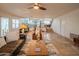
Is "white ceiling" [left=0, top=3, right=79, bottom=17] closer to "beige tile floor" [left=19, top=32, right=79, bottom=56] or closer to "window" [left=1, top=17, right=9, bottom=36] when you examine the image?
"window" [left=1, top=17, right=9, bottom=36]

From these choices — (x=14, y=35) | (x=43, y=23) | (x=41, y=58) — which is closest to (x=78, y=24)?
(x=14, y=35)

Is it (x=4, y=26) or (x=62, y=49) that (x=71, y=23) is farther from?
(x=4, y=26)

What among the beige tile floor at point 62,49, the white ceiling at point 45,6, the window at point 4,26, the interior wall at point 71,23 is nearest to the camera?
the white ceiling at point 45,6

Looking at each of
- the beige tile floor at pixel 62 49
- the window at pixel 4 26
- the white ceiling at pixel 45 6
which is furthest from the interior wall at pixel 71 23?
the window at pixel 4 26

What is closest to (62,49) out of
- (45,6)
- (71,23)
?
(45,6)

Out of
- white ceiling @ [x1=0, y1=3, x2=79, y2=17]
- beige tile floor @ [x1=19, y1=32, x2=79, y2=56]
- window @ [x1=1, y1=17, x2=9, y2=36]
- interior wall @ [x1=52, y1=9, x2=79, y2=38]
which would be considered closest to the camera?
white ceiling @ [x1=0, y1=3, x2=79, y2=17]

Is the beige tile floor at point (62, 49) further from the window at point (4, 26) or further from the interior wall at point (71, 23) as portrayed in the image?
the window at point (4, 26)

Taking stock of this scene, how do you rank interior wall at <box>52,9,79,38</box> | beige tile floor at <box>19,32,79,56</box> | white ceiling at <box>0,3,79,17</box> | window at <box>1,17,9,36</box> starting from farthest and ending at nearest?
window at <box>1,17,9,36</box> < interior wall at <box>52,9,79,38</box> < beige tile floor at <box>19,32,79,56</box> < white ceiling at <box>0,3,79,17</box>

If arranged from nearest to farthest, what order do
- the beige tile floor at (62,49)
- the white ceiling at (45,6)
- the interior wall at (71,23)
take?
the white ceiling at (45,6) < the beige tile floor at (62,49) < the interior wall at (71,23)

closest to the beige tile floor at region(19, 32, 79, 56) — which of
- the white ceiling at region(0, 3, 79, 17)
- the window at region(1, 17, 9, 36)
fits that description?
the window at region(1, 17, 9, 36)

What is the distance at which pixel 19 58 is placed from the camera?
2.76 ft

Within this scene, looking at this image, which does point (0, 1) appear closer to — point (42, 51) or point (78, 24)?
point (42, 51)

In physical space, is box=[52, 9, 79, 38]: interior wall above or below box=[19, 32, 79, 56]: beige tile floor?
above

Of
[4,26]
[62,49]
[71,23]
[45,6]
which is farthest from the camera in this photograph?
[71,23]
